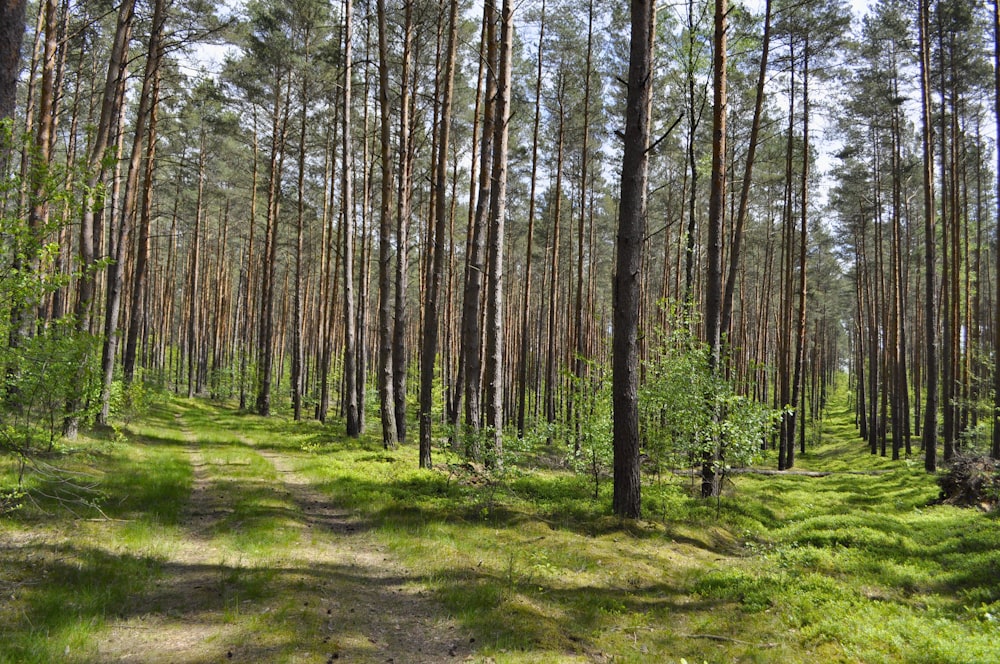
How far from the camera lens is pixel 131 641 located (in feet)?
13.8

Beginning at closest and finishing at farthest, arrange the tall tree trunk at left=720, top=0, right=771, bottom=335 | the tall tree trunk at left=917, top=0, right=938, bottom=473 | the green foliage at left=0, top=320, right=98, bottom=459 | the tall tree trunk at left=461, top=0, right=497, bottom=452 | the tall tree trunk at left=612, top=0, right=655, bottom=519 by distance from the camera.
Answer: the green foliage at left=0, top=320, right=98, bottom=459
the tall tree trunk at left=612, top=0, right=655, bottom=519
the tall tree trunk at left=461, top=0, right=497, bottom=452
the tall tree trunk at left=720, top=0, right=771, bottom=335
the tall tree trunk at left=917, top=0, right=938, bottom=473

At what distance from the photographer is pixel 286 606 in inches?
193

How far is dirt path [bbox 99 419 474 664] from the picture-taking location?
165 inches

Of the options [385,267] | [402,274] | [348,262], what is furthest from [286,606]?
[348,262]

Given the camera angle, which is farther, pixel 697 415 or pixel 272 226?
pixel 272 226

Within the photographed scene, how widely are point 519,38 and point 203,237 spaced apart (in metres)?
22.8

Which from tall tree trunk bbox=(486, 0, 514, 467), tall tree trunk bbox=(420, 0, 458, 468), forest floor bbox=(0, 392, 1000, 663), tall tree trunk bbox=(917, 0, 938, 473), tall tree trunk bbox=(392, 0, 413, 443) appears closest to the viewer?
forest floor bbox=(0, 392, 1000, 663)

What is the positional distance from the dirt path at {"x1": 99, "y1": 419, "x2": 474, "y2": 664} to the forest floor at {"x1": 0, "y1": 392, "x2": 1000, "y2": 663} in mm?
24

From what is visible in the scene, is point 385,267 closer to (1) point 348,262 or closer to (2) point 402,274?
(2) point 402,274

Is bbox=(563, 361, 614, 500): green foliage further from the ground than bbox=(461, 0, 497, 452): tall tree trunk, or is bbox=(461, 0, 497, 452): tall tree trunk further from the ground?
bbox=(461, 0, 497, 452): tall tree trunk

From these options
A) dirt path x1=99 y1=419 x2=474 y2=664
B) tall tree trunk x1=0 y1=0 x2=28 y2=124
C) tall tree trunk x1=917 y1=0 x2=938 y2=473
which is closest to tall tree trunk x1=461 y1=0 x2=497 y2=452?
dirt path x1=99 y1=419 x2=474 y2=664

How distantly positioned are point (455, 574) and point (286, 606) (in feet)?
5.90

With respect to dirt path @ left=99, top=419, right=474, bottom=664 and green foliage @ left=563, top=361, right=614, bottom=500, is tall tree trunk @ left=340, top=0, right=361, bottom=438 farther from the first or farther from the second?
dirt path @ left=99, top=419, right=474, bottom=664

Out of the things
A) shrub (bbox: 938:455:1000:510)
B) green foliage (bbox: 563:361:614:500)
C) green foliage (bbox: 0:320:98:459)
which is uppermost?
green foliage (bbox: 0:320:98:459)
